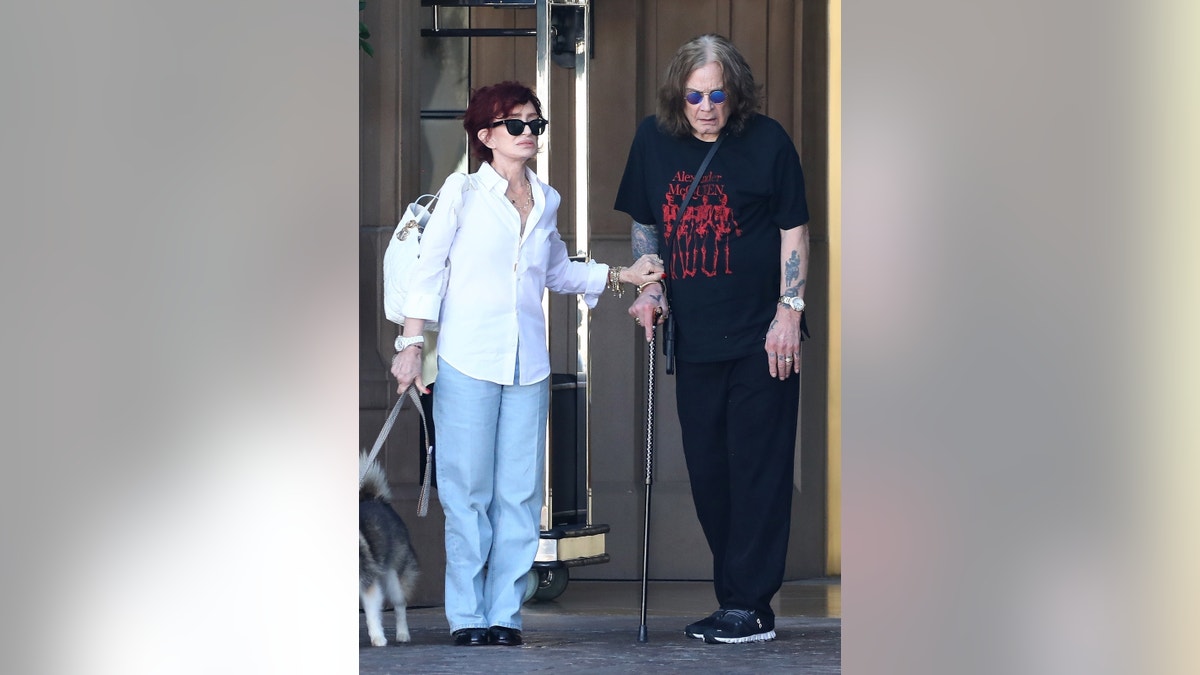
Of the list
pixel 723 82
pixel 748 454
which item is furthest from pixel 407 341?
pixel 723 82

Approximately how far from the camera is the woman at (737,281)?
5.04 m

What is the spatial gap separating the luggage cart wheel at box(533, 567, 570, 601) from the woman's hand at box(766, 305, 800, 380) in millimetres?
1743

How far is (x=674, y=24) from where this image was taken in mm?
7324

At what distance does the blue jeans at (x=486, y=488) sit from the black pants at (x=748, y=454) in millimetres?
524

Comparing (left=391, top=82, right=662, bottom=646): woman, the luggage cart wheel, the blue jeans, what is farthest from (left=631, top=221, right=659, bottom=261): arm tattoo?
the luggage cart wheel

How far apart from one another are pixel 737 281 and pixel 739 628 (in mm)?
1077

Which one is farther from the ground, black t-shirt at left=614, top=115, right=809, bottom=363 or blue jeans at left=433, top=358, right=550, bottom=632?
black t-shirt at left=614, top=115, right=809, bottom=363

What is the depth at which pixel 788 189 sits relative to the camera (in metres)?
5.05

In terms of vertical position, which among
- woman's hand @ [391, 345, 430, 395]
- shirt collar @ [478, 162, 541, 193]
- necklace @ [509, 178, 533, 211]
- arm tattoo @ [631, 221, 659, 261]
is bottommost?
woman's hand @ [391, 345, 430, 395]

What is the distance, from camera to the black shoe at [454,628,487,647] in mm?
5086

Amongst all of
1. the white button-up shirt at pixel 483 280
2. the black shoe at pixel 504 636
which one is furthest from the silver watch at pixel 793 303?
the black shoe at pixel 504 636
